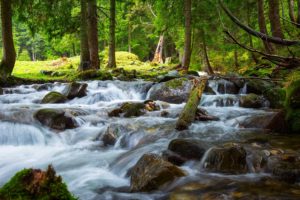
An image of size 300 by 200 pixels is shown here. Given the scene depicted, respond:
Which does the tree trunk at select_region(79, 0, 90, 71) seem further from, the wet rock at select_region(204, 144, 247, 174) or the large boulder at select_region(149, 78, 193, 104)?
the wet rock at select_region(204, 144, 247, 174)

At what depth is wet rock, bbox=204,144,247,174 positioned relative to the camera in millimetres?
6363

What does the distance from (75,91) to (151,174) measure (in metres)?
10.0

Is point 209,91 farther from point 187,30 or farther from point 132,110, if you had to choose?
point 187,30

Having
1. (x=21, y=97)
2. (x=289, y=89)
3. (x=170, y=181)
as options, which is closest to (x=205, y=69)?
(x=21, y=97)

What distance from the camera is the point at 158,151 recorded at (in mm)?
7797

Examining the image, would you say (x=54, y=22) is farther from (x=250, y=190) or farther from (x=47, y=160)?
(x=250, y=190)

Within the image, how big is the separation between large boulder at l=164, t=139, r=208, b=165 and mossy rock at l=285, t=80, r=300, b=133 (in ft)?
8.93

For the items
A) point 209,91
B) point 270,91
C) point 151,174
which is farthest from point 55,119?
point 270,91

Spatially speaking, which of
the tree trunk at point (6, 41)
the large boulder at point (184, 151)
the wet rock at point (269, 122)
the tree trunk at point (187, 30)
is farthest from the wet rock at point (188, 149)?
the tree trunk at point (187, 30)

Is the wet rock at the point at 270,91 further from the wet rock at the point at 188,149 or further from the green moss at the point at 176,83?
the wet rock at the point at 188,149

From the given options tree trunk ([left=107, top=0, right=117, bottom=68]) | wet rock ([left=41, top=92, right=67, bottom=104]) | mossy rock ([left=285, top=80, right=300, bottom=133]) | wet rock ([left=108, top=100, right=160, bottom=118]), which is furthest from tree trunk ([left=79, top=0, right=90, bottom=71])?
mossy rock ([left=285, top=80, right=300, bottom=133])

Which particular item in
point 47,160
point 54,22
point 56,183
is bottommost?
point 47,160

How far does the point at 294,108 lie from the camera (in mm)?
8961

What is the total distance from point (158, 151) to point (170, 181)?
1966 millimetres
